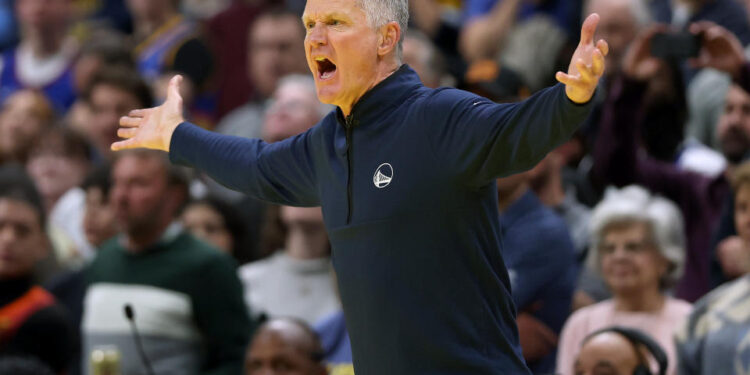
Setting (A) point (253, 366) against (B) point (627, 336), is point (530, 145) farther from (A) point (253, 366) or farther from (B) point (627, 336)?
(A) point (253, 366)

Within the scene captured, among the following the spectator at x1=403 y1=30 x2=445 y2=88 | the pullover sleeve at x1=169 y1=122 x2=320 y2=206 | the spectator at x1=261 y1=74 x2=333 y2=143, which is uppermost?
the pullover sleeve at x1=169 y1=122 x2=320 y2=206

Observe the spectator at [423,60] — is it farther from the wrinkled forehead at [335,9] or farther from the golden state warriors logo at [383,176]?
the golden state warriors logo at [383,176]

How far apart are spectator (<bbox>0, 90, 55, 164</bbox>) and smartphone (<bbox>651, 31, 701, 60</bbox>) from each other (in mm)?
4035

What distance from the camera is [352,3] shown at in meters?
3.12

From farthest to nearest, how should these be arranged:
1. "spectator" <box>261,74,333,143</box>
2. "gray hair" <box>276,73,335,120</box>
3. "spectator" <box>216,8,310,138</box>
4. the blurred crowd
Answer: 1. "spectator" <box>216,8,310,138</box>
2. "gray hair" <box>276,73,335,120</box>
3. "spectator" <box>261,74,333,143</box>
4. the blurred crowd

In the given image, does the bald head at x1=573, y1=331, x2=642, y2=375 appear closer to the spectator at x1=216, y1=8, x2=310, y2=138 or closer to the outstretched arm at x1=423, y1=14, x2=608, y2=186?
the outstretched arm at x1=423, y1=14, x2=608, y2=186

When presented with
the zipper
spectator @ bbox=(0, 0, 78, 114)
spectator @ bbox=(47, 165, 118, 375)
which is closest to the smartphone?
the zipper

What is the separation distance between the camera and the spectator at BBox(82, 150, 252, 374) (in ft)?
17.7

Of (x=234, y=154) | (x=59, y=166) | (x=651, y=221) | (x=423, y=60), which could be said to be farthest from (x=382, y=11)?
(x=59, y=166)

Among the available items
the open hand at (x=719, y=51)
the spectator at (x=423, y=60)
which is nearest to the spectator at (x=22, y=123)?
the spectator at (x=423, y=60)

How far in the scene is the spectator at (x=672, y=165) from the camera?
555 cm

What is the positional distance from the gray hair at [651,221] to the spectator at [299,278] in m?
1.24

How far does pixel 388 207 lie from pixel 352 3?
0.51 m

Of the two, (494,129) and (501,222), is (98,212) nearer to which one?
(501,222)
